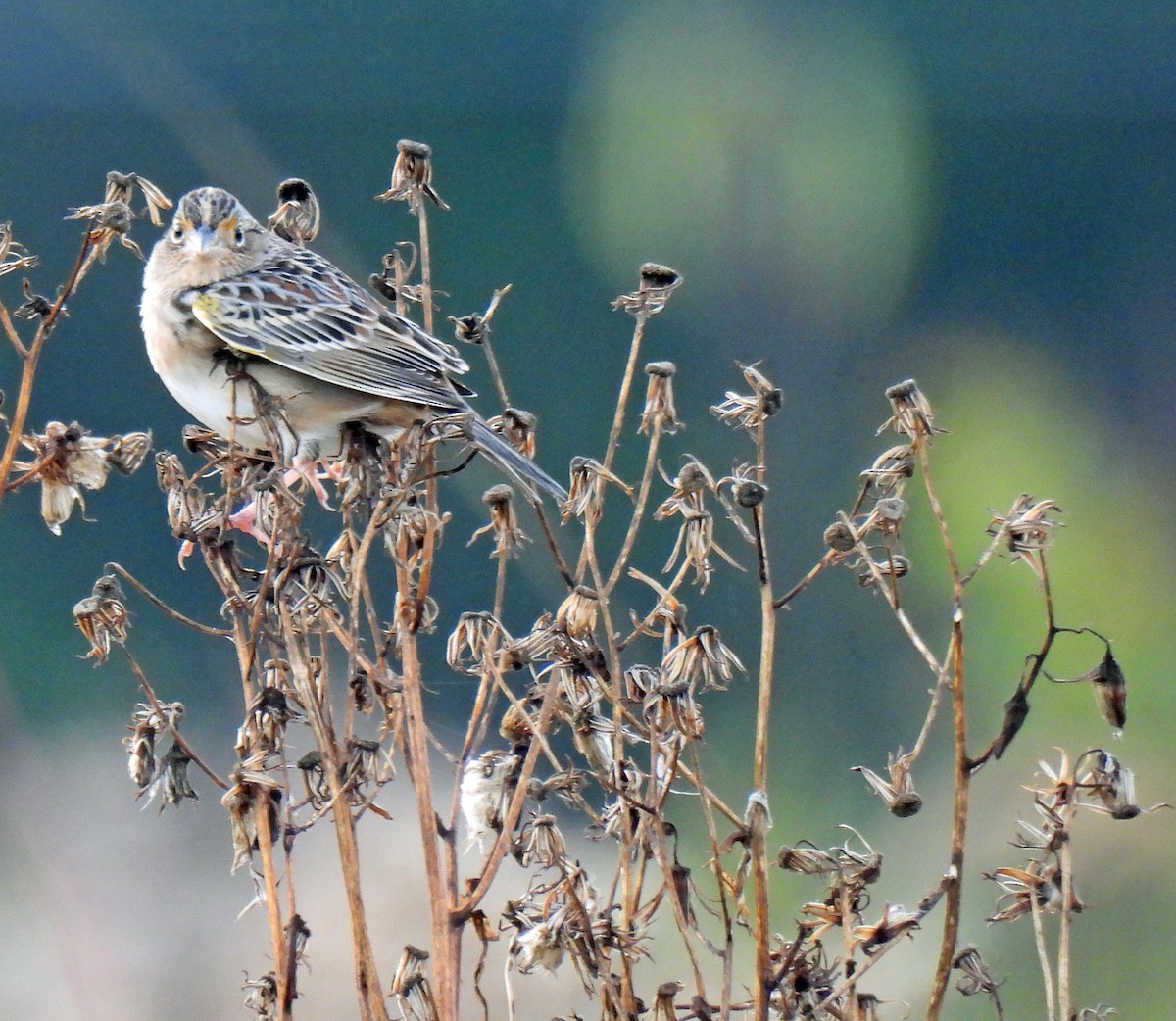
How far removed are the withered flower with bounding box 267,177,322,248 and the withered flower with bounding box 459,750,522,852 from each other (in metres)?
0.75

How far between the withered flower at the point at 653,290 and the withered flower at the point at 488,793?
0.52m

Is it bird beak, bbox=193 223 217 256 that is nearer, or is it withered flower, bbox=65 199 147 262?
withered flower, bbox=65 199 147 262

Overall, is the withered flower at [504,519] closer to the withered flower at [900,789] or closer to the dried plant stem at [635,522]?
the dried plant stem at [635,522]

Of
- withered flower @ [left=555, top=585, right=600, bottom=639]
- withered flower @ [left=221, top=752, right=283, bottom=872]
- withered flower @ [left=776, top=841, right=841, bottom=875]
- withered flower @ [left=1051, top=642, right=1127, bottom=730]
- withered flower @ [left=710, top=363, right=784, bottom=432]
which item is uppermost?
withered flower @ [left=710, top=363, right=784, bottom=432]

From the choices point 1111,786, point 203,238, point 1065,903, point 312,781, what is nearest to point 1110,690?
point 1111,786

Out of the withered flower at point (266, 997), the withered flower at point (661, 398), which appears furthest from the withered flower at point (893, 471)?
the withered flower at point (266, 997)

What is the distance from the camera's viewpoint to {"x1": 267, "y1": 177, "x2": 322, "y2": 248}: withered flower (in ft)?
5.87

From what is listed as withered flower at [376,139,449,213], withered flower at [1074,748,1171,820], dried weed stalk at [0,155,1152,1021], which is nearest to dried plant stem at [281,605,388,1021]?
dried weed stalk at [0,155,1152,1021]

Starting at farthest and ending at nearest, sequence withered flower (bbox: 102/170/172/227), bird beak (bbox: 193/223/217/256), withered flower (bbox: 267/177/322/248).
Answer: bird beak (bbox: 193/223/217/256), withered flower (bbox: 267/177/322/248), withered flower (bbox: 102/170/172/227)

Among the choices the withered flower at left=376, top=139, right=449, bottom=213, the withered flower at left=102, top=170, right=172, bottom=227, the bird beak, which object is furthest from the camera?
the bird beak

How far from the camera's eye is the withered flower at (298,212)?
179 cm

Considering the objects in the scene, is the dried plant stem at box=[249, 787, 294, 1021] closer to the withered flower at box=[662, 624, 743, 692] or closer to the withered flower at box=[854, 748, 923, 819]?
the withered flower at box=[662, 624, 743, 692]

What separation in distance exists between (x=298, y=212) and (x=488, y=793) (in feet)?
2.67

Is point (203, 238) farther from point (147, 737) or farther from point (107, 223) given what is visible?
point (147, 737)
